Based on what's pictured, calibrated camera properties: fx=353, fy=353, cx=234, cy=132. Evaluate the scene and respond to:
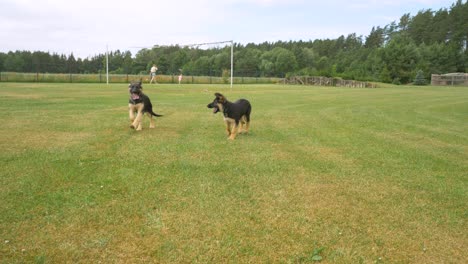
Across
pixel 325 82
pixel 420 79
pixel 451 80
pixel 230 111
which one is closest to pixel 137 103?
pixel 230 111

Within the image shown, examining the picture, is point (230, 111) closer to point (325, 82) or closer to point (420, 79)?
point (325, 82)

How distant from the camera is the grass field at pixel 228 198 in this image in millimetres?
3775

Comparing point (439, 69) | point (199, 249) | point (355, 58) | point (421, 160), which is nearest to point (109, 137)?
point (199, 249)

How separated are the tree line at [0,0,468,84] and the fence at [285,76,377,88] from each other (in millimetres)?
2994

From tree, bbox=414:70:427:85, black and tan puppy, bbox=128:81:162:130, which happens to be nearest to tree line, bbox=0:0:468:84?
tree, bbox=414:70:427:85

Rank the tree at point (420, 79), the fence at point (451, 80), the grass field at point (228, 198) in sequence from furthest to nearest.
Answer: the fence at point (451, 80) < the tree at point (420, 79) < the grass field at point (228, 198)

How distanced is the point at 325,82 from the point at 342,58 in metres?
62.4

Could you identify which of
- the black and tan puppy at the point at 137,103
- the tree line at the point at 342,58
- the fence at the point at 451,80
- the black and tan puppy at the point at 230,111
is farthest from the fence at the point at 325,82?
the black and tan puppy at the point at 137,103

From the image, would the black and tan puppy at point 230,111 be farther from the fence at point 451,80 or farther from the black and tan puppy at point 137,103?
the fence at point 451,80

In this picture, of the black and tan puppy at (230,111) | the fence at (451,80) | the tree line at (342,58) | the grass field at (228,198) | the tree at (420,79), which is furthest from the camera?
the tree line at (342,58)

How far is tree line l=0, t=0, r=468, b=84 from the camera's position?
224 feet

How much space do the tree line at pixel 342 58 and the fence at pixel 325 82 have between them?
118 inches

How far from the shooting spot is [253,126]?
39.5 feet

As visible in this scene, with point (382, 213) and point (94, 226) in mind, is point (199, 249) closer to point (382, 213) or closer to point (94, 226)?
point (94, 226)
